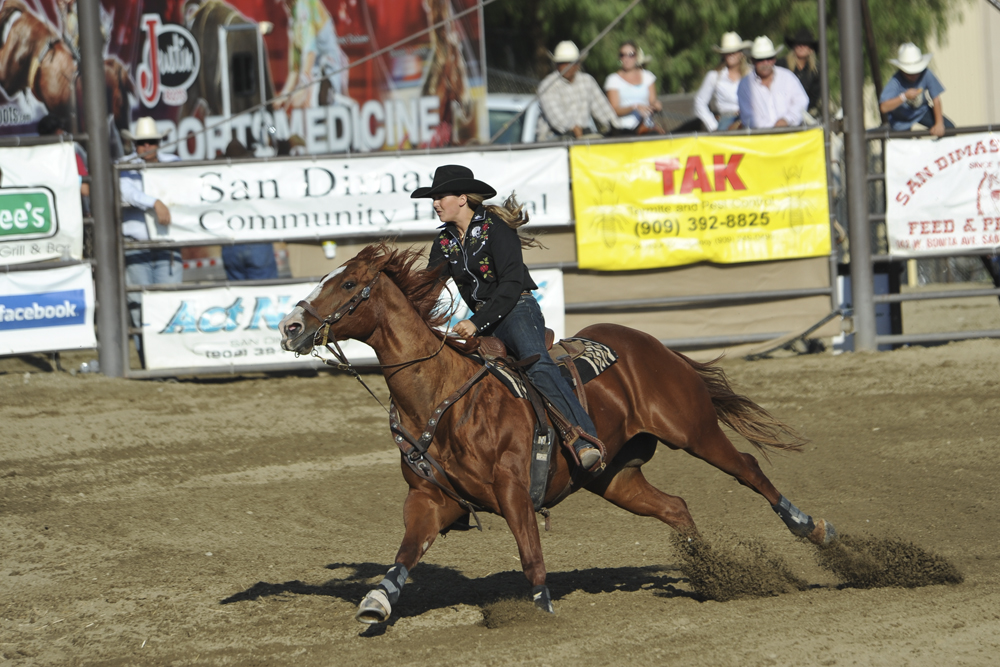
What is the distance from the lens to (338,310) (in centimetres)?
479

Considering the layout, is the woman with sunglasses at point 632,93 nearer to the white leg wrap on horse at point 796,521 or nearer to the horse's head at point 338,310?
the white leg wrap on horse at point 796,521

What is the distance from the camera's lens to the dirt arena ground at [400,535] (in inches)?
186

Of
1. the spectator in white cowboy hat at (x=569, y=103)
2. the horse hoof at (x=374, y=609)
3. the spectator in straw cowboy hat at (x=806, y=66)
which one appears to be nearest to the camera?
the horse hoof at (x=374, y=609)

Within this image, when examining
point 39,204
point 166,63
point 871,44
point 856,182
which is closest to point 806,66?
point 871,44

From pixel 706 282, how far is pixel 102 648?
764cm

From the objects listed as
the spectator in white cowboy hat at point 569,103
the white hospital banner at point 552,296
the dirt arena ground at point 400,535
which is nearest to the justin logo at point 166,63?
the dirt arena ground at point 400,535

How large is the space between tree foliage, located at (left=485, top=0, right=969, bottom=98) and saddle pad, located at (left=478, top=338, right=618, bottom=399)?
14.8 meters

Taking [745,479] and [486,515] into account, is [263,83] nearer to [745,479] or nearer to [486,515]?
[486,515]

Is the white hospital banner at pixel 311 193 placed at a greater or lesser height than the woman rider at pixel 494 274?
greater

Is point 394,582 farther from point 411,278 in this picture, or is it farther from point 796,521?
point 796,521

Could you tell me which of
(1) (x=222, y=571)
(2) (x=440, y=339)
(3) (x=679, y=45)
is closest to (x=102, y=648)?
(1) (x=222, y=571)

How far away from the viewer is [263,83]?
53.8 feet

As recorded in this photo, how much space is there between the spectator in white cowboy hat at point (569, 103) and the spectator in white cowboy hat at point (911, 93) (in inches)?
110

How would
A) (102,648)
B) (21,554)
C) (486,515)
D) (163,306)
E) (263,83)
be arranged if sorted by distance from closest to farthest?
(102,648) → (21,554) → (486,515) → (163,306) → (263,83)
